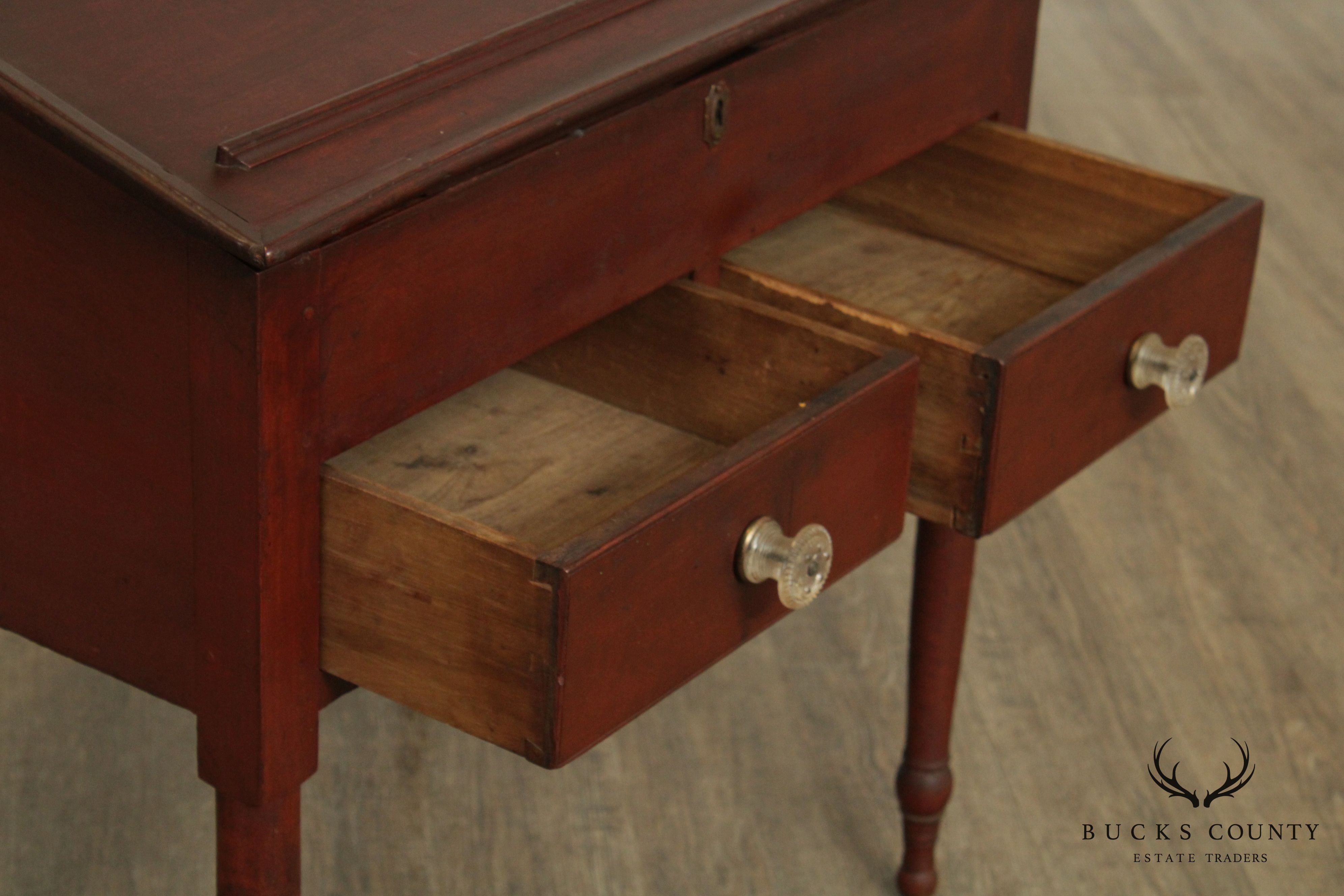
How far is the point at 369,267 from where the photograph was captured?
1.02m

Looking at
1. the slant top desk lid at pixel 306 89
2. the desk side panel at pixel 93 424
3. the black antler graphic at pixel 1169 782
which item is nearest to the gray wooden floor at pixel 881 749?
the black antler graphic at pixel 1169 782

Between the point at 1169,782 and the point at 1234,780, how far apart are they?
0.07 meters

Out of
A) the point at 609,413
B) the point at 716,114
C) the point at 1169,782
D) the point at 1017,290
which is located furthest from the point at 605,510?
the point at 1169,782

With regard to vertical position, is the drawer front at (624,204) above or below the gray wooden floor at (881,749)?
above

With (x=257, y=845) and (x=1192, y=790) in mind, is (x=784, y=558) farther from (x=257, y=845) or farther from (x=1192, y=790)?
(x=1192, y=790)

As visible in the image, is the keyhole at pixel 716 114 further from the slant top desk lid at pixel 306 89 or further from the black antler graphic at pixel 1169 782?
the black antler graphic at pixel 1169 782

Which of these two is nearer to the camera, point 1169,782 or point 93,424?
point 93,424

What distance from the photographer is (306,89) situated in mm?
1024

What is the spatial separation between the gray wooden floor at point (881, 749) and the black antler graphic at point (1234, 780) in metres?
0.01

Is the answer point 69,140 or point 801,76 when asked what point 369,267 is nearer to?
point 69,140

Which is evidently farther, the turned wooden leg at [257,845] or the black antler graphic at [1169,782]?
the black antler graphic at [1169,782]

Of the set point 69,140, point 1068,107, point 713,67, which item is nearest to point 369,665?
point 69,140

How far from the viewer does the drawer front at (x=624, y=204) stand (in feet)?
3.45

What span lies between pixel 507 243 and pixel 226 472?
0.71 feet
